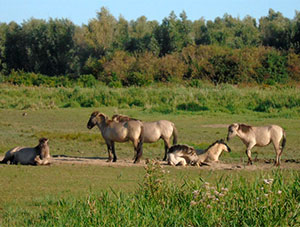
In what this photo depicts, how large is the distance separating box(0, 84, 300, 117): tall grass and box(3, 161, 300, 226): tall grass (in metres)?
20.4

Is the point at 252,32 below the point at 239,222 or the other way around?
the other way around

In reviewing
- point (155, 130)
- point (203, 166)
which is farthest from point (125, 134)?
point (203, 166)

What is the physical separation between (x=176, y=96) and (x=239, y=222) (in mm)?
25352

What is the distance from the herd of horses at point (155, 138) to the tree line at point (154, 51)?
24.8 m

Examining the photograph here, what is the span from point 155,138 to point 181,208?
8229mm

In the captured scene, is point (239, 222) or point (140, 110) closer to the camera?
point (239, 222)

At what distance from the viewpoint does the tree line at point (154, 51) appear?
44.7 meters

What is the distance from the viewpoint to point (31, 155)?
14.9 meters

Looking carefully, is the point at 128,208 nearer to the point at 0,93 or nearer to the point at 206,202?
the point at 206,202

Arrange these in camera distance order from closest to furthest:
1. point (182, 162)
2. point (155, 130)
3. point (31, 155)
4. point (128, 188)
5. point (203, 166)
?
point (128, 188) → point (31, 155) → point (182, 162) → point (203, 166) → point (155, 130)

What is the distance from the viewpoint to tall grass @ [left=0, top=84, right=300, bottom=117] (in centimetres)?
3041

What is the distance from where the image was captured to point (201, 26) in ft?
240

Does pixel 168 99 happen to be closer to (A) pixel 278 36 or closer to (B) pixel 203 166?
(B) pixel 203 166

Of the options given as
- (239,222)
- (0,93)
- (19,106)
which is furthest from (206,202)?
(0,93)
